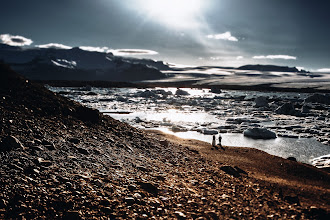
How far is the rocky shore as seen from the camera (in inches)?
145

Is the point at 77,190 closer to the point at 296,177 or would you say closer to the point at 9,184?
the point at 9,184

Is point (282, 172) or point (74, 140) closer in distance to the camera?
point (74, 140)

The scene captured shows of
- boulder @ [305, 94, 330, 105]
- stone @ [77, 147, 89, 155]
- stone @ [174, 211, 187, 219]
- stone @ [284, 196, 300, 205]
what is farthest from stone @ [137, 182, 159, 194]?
boulder @ [305, 94, 330, 105]

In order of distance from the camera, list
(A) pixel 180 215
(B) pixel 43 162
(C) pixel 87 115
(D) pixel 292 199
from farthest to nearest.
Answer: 1. (C) pixel 87 115
2. (D) pixel 292 199
3. (B) pixel 43 162
4. (A) pixel 180 215

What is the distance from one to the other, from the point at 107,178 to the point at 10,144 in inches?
82.6

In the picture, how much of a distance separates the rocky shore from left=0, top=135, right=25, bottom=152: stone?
0.02m

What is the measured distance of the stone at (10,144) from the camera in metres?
4.60

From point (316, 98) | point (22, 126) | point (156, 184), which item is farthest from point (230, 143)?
point (316, 98)

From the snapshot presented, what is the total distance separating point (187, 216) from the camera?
389cm

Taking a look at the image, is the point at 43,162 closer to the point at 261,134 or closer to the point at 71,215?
the point at 71,215

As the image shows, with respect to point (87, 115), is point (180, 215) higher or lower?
lower

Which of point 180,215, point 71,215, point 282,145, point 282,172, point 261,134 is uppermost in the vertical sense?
Answer: point 71,215

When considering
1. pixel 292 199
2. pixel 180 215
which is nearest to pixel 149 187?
pixel 180 215

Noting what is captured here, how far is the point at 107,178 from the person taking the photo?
4.77 m
